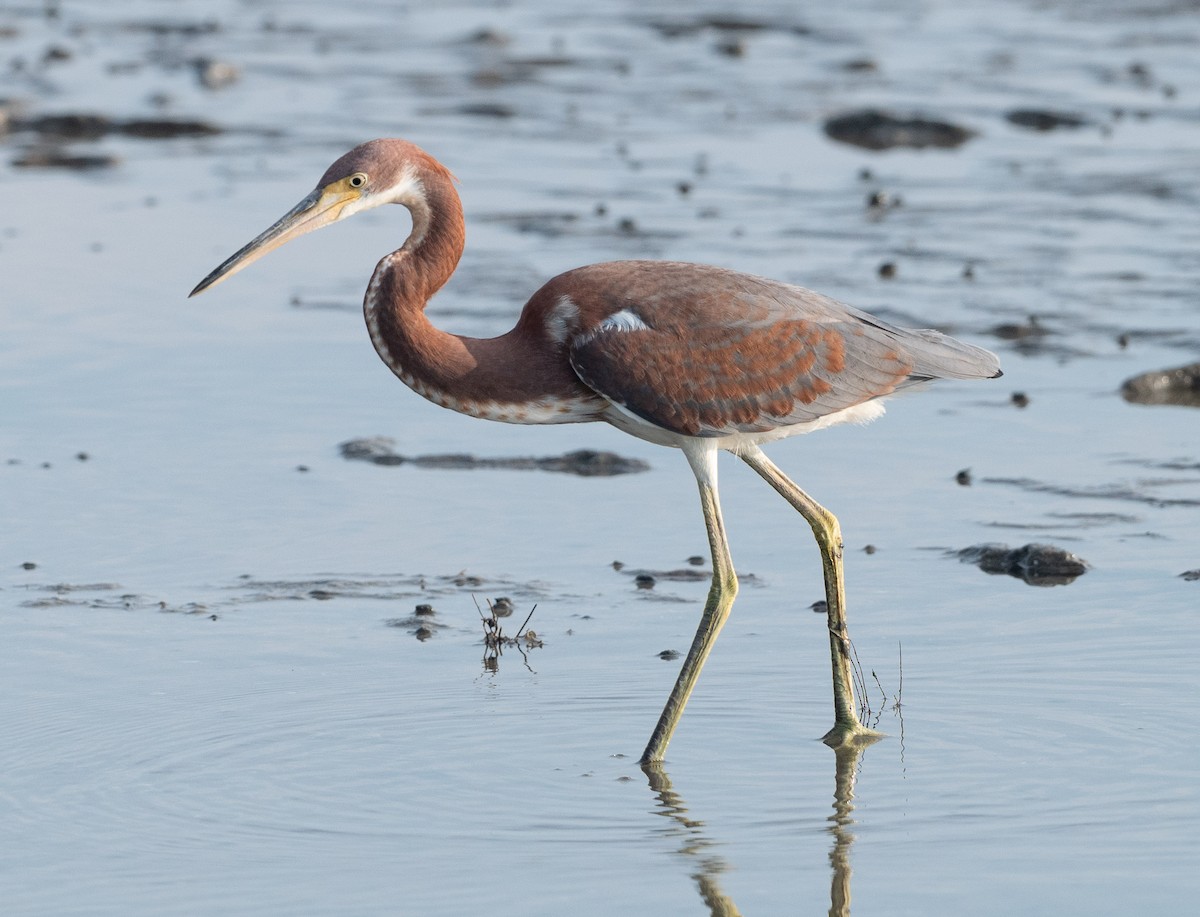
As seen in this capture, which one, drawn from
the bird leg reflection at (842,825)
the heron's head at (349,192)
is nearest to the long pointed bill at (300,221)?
the heron's head at (349,192)

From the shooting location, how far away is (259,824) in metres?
6.17

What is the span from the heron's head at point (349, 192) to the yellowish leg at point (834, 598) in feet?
4.61

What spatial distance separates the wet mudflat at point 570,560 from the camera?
6027 mm

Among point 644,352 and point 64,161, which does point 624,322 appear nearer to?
point 644,352

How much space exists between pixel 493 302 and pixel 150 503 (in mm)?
3800

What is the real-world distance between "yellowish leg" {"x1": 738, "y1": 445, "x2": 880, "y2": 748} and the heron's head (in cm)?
141

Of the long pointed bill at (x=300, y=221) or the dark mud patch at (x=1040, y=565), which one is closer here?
the long pointed bill at (x=300, y=221)

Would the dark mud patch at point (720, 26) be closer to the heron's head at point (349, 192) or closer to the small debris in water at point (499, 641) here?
the small debris in water at point (499, 641)

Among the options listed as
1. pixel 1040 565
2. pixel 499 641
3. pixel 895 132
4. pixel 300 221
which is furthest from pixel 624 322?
pixel 895 132

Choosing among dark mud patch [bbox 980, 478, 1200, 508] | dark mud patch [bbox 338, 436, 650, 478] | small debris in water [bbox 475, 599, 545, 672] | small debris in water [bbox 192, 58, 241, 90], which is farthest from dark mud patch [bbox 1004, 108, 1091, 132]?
small debris in water [bbox 475, 599, 545, 672]

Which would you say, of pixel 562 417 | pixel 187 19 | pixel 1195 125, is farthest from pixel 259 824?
pixel 187 19

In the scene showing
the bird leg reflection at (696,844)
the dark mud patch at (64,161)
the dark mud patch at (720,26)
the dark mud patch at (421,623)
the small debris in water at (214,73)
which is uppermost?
the dark mud patch at (720,26)

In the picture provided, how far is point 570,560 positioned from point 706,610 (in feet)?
4.80

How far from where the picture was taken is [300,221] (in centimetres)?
689
